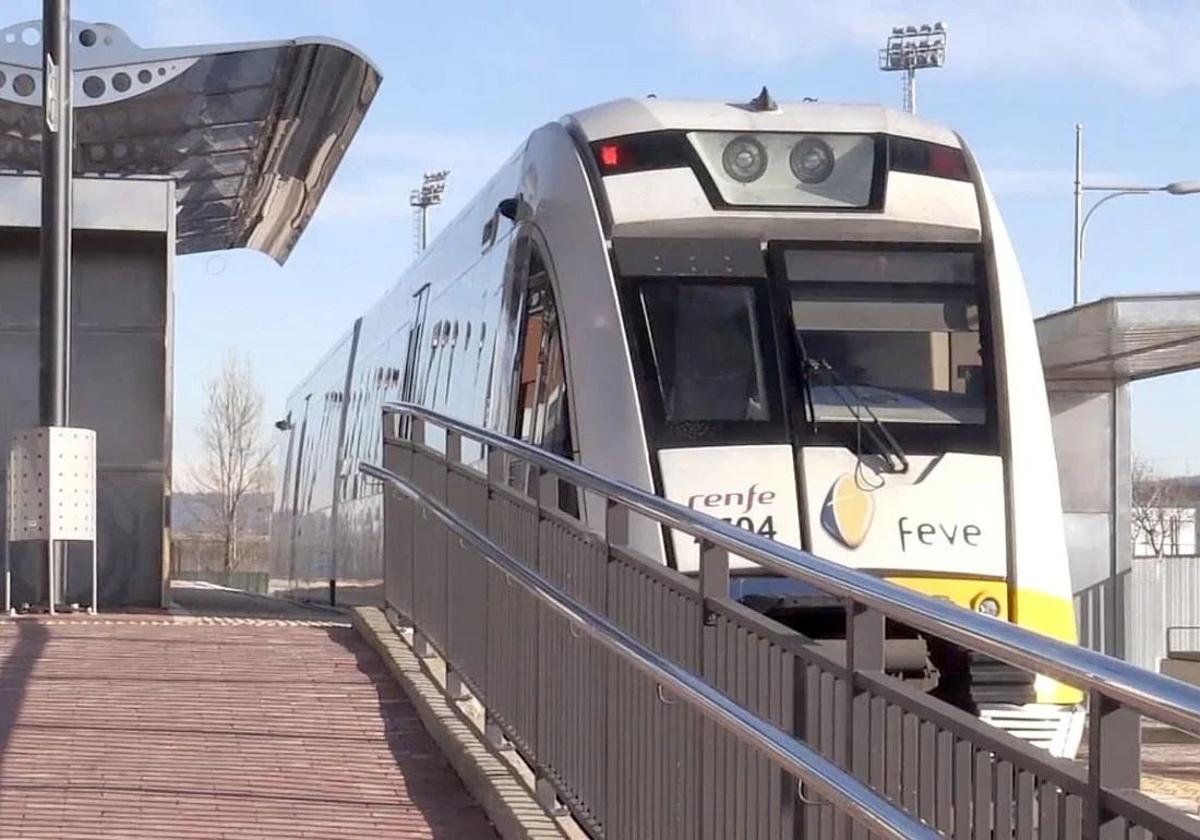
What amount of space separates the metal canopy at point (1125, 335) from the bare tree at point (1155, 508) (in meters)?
67.6

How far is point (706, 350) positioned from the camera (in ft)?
33.9

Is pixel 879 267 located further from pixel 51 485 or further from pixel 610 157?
pixel 51 485

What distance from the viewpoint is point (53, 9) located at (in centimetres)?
1468

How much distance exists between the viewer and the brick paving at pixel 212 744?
7.33 meters

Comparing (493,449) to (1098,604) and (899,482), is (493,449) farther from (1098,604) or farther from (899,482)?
(1098,604)

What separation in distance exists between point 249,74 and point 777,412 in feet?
32.5

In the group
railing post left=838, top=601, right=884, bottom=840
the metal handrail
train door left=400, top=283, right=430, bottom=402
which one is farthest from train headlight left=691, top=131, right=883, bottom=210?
railing post left=838, top=601, right=884, bottom=840

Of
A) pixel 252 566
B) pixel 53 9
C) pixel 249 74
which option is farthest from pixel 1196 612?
pixel 252 566

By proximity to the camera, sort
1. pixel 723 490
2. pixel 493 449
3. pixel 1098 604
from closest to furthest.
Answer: pixel 493 449
pixel 723 490
pixel 1098 604

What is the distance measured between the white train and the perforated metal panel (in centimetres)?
445

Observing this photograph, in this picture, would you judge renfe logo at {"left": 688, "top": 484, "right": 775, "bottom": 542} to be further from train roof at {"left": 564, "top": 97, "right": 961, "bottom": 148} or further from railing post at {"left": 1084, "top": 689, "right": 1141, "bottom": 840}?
railing post at {"left": 1084, "top": 689, "right": 1141, "bottom": 840}

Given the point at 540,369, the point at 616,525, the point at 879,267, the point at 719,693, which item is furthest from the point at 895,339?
the point at 719,693

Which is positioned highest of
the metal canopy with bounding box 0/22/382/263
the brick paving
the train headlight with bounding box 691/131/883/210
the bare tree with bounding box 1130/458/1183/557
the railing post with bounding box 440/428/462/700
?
the metal canopy with bounding box 0/22/382/263

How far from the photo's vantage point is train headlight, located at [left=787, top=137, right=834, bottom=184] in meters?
10.7
